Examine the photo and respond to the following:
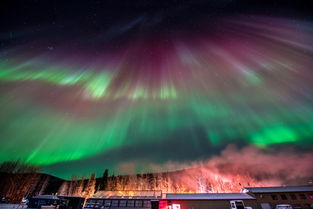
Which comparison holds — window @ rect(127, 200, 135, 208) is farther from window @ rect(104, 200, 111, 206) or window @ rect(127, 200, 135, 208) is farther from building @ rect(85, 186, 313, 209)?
window @ rect(104, 200, 111, 206)

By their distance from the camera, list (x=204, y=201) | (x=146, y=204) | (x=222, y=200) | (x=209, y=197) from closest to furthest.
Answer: (x=222, y=200) → (x=204, y=201) → (x=209, y=197) → (x=146, y=204)

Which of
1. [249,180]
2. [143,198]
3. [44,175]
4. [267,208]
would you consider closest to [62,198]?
[143,198]

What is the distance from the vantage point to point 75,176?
85500 mm

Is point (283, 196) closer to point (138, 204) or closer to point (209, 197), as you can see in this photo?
point (209, 197)

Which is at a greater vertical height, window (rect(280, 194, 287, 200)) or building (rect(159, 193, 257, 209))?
window (rect(280, 194, 287, 200))

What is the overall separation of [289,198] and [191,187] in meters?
55.4

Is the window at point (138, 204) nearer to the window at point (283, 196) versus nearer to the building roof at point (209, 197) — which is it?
the building roof at point (209, 197)

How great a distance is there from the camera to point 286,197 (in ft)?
107

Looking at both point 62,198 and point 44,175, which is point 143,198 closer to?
point 62,198

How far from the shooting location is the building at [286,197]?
104ft

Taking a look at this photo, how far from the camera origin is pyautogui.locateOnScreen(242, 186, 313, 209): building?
31.6 metres

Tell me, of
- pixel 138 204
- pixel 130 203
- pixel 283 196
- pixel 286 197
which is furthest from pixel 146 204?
pixel 286 197

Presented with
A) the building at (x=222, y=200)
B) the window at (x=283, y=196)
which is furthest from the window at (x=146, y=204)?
the window at (x=283, y=196)

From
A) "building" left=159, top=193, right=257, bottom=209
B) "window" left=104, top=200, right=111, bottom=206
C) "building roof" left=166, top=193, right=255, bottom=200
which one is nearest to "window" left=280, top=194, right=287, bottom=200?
Answer: "building" left=159, top=193, right=257, bottom=209
